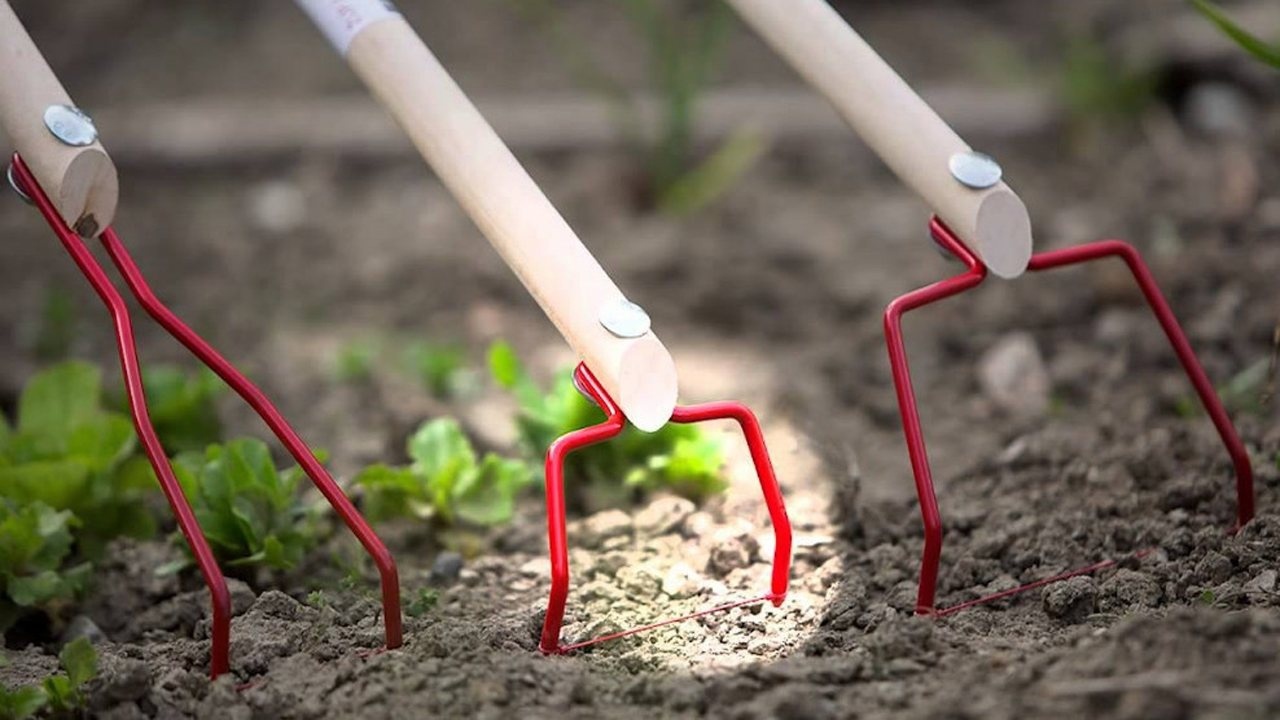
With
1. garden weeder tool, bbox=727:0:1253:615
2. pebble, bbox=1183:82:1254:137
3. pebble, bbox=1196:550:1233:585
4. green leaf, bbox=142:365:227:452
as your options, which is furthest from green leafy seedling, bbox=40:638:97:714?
pebble, bbox=1183:82:1254:137

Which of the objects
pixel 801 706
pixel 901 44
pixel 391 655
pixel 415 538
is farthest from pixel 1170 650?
pixel 901 44

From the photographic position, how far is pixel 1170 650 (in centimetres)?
128

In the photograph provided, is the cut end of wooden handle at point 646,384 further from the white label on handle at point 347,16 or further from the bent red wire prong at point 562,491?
the white label on handle at point 347,16

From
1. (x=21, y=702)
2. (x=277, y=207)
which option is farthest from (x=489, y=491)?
(x=277, y=207)

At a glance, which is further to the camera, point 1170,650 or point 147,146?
point 147,146

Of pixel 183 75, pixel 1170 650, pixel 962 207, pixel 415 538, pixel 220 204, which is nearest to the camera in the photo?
pixel 1170 650

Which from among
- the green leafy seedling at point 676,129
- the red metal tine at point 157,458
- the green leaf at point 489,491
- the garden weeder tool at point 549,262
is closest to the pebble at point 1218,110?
the green leafy seedling at point 676,129

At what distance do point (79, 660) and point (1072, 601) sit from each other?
1.00 meters

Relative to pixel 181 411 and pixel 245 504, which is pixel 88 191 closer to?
pixel 245 504

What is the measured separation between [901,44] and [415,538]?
2.45 meters

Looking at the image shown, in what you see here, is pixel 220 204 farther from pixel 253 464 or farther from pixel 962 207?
pixel 962 207

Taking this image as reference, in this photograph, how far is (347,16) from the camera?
1673 mm

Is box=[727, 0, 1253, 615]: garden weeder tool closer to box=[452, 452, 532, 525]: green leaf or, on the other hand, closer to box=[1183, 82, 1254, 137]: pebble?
box=[452, 452, 532, 525]: green leaf

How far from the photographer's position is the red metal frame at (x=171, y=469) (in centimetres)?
144
